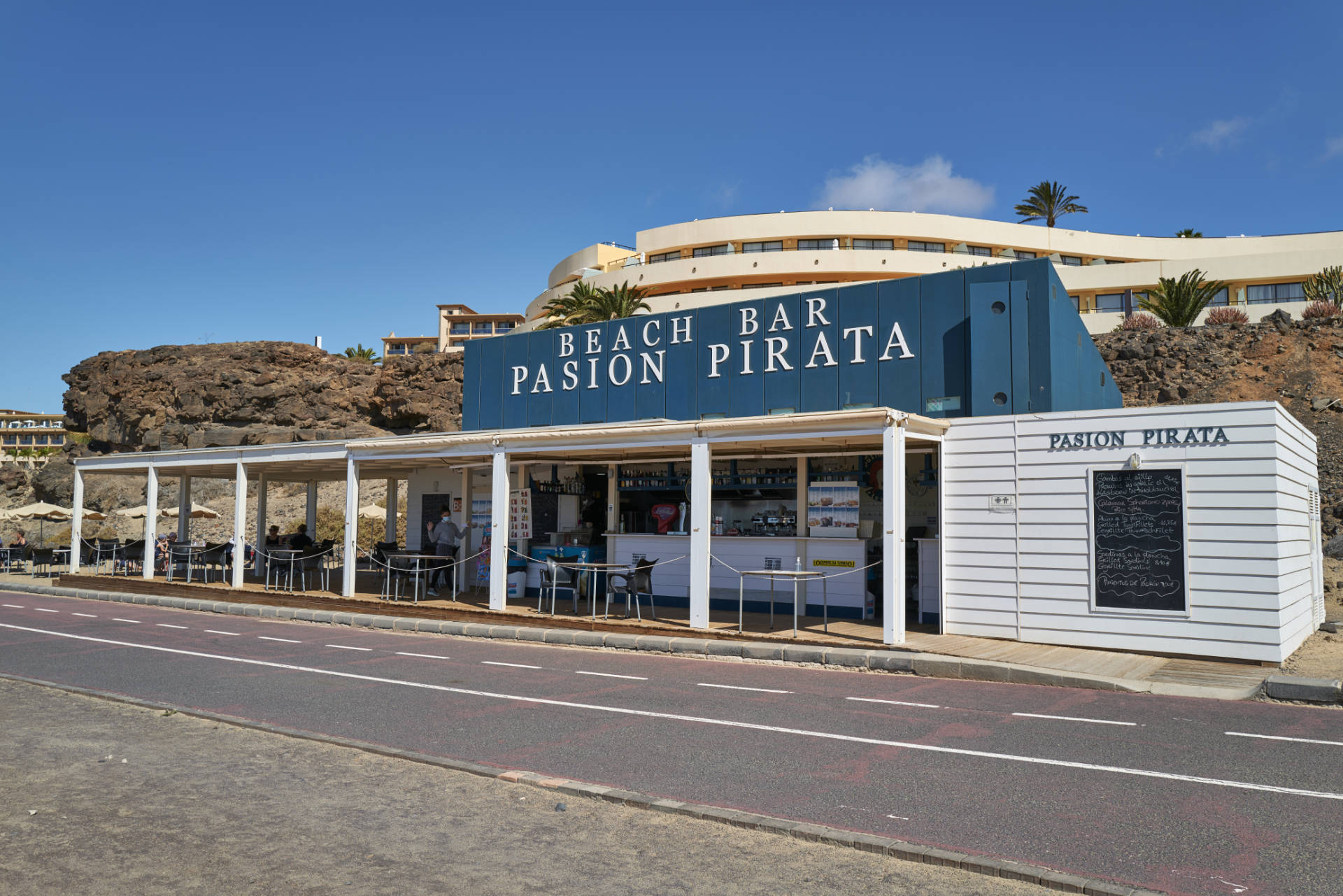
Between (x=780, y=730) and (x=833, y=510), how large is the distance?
7667mm

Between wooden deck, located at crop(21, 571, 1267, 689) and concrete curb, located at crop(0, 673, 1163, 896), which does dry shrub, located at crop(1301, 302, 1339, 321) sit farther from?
concrete curb, located at crop(0, 673, 1163, 896)

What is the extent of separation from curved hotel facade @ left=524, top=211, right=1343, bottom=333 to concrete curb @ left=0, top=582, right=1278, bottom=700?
125 feet

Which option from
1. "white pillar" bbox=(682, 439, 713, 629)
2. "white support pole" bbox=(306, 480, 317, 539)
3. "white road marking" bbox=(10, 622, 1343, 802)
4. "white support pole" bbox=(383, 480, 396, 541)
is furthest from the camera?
"white support pole" bbox=(306, 480, 317, 539)

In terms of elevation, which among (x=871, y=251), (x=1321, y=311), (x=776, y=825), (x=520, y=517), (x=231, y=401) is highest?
(x=871, y=251)

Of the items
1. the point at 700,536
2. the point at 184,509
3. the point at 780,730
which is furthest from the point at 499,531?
the point at 184,509

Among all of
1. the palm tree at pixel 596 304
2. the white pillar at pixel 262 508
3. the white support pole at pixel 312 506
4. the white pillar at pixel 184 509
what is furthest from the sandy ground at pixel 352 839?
the palm tree at pixel 596 304

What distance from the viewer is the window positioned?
48438mm

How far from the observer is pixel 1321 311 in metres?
40.5

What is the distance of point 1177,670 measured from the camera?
10836mm

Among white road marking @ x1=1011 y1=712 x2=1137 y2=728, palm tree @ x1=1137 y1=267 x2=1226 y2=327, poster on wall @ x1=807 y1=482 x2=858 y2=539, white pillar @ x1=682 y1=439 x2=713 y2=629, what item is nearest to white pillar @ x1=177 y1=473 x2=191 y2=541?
white pillar @ x1=682 y1=439 x2=713 y2=629

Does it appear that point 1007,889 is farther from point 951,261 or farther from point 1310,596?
point 951,261

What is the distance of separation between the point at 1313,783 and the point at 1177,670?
4.93 m

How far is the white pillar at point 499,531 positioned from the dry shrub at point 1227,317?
3940cm

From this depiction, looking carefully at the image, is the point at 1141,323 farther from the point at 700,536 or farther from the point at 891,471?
the point at 700,536
